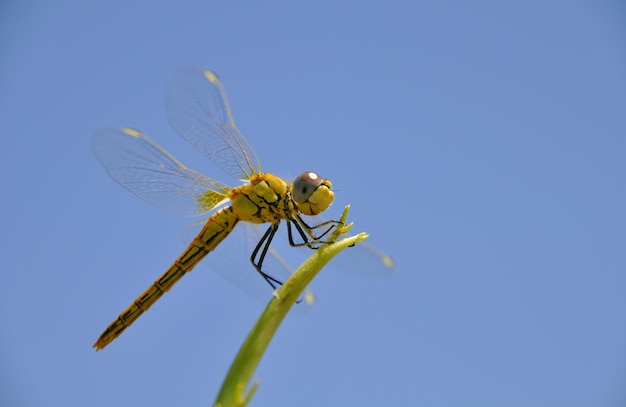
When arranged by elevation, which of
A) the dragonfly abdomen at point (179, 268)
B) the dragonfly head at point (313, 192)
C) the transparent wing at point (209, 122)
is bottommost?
the dragonfly abdomen at point (179, 268)

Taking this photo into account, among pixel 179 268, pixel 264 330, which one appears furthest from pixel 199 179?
pixel 264 330

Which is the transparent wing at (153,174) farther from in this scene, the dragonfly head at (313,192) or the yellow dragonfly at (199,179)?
the dragonfly head at (313,192)

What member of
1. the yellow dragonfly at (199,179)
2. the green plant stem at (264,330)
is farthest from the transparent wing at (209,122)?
the green plant stem at (264,330)

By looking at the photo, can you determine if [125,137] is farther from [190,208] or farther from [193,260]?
→ [193,260]

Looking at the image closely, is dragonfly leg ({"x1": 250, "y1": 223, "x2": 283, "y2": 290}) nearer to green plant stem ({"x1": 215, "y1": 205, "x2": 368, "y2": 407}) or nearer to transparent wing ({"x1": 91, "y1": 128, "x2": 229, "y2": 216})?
transparent wing ({"x1": 91, "y1": 128, "x2": 229, "y2": 216})

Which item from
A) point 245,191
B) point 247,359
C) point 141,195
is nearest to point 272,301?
point 247,359
